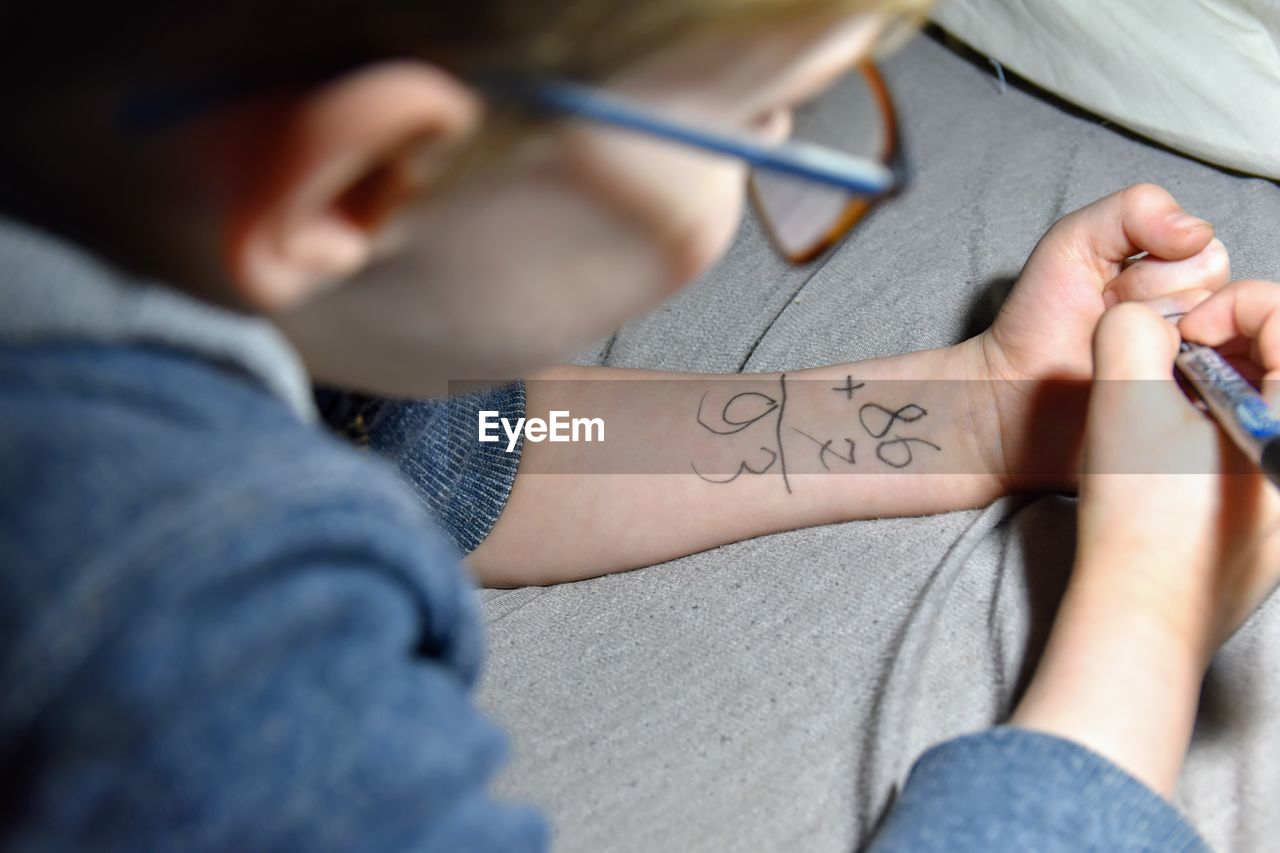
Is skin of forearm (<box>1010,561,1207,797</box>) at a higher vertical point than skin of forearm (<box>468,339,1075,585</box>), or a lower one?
higher

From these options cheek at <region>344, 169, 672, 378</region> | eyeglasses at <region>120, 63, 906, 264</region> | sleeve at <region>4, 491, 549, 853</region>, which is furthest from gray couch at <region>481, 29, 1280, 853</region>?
sleeve at <region>4, 491, 549, 853</region>

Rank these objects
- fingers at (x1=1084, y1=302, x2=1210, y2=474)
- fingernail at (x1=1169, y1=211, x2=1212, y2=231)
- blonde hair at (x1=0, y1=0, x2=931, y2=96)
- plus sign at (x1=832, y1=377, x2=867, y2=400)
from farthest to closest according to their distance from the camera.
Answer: plus sign at (x1=832, y1=377, x2=867, y2=400) → fingernail at (x1=1169, y1=211, x2=1212, y2=231) → fingers at (x1=1084, y1=302, x2=1210, y2=474) → blonde hair at (x1=0, y1=0, x2=931, y2=96)

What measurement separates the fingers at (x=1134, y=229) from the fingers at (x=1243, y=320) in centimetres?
7

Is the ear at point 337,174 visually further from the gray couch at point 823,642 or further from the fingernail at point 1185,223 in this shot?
the fingernail at point 1185,223

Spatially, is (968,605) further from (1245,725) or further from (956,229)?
(956,229)

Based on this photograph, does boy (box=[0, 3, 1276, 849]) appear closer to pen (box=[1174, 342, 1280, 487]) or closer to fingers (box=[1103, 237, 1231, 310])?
pen (box=[1174, 342, 1280, 487])

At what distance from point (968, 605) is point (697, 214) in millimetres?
407

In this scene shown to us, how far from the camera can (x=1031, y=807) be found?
575 mm

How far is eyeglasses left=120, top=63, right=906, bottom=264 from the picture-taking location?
1.23ft

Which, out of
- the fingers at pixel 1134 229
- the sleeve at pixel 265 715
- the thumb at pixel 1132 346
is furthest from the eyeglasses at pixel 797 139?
the fingers at pixel 1134 229

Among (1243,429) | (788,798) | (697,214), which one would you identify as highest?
(697,214)

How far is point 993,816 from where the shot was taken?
574mm

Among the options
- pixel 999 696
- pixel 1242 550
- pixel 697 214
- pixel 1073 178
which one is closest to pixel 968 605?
pixel 999 696

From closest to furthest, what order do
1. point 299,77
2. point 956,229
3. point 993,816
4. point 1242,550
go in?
1. point 299,77
2. point 993,816
3. point 1242,550
4. point 956,229
